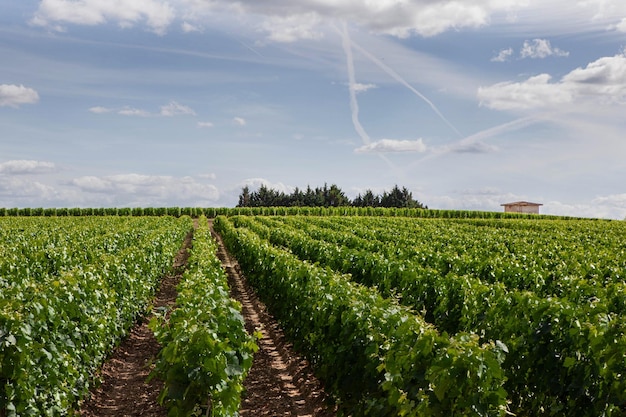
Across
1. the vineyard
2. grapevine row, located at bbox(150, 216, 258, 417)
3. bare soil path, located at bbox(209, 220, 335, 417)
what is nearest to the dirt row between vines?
bare soil path, located at bbox(209, 220, 335, 417)

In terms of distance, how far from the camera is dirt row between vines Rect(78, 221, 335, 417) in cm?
965

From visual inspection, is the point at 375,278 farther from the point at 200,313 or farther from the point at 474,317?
the point at 200,313

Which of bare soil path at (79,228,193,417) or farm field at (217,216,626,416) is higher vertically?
farm field at (217,216,626,416)

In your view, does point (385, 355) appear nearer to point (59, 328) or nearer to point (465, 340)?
point (465, 340)

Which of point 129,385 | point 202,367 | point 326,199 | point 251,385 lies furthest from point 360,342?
point 326,199

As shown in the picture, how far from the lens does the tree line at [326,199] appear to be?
371ft

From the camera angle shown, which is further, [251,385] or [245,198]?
[245,198]

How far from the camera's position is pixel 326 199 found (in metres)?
117

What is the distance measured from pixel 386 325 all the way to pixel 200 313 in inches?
91.9

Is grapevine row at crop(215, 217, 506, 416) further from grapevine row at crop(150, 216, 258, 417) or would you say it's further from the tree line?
the tree line

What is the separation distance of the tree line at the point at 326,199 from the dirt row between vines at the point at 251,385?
97752 mm

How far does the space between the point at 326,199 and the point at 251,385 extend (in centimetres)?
10609

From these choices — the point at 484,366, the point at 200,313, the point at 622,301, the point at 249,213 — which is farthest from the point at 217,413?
the point at 249,213

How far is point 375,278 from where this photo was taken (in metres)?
15.9
